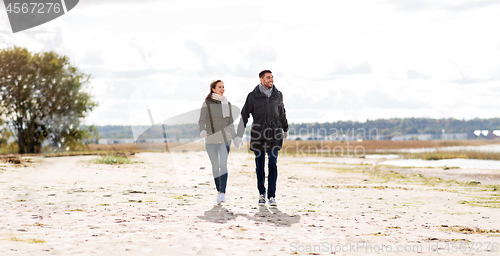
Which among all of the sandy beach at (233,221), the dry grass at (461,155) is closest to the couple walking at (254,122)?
the sandy beach at (233,221)

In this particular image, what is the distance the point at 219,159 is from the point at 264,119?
102 cm

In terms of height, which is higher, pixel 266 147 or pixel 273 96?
pixel 273 96

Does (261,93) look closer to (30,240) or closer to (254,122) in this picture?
(254,122)

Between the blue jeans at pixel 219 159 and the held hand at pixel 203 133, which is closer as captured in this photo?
the held hand at pixel 203 133

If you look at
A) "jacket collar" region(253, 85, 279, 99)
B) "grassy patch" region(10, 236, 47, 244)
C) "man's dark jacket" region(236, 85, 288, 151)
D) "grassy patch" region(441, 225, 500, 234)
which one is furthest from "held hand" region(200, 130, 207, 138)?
"grassy patch" region(441, 225, 500, 234)

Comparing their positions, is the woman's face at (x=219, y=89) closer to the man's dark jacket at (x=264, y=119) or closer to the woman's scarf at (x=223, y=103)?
the woman's scarf at (x=223, y=103)

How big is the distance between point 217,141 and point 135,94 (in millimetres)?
5947

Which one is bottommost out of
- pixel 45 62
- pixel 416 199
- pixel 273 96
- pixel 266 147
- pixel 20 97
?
pixel 416 199

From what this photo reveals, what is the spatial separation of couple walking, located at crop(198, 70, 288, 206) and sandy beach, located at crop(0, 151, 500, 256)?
89 cm

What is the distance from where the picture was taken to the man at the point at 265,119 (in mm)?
7426

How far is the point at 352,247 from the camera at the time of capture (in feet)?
15.9

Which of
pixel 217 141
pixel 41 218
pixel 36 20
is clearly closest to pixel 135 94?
pixel 36 20

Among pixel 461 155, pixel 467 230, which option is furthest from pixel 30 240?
pixel 461 155

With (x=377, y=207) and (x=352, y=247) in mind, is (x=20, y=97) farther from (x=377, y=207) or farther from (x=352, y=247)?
(x=352, y=247)
